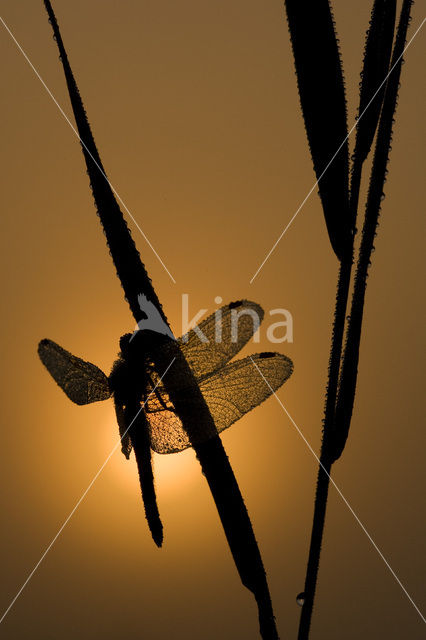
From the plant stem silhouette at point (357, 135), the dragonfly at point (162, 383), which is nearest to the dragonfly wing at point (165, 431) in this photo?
the dragonfly at point (162, 383)

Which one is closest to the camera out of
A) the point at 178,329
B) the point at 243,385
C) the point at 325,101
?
the point at 325,101

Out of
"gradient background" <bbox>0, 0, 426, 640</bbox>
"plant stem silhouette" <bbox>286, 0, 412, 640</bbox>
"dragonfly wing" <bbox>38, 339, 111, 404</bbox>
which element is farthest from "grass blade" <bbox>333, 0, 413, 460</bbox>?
"gradient background" <bbox>0, 0, 426, 640</bbox>

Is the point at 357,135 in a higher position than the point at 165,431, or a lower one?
higher

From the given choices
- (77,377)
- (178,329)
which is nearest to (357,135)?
(77,377)

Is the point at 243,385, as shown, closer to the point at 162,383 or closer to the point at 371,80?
the point at 162,383

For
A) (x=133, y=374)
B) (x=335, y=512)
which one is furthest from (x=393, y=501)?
(x=133, y=374)

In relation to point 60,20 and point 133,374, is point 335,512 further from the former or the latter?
point 60,20

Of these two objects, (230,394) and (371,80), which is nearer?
(371,80)
